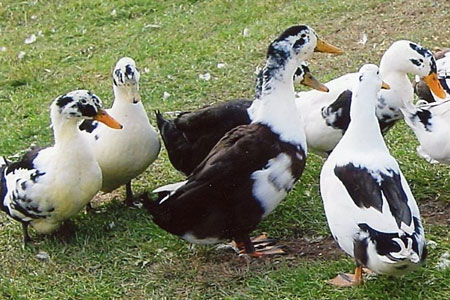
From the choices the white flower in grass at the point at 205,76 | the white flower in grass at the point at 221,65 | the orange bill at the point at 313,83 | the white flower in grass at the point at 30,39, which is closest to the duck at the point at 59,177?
the orange bill at the point at 313,83

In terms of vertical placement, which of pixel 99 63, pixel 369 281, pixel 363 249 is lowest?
pixel 99 63

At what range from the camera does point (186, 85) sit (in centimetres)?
812

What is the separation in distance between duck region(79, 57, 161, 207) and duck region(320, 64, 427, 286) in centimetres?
150

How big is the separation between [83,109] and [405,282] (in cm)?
226

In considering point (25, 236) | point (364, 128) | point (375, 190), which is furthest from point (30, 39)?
point (375, 190)

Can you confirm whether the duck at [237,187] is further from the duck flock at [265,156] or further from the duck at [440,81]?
the duck at [440,81]

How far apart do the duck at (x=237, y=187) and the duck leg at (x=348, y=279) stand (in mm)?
580

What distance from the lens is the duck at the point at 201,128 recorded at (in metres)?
5.39

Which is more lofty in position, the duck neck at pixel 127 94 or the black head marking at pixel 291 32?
the black head marking at pixel 291 32

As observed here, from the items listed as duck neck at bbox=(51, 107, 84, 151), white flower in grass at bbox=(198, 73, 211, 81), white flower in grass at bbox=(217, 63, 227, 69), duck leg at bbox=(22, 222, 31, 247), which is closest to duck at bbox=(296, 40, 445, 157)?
duck neck at bbox=(51, 107, 84, 151)

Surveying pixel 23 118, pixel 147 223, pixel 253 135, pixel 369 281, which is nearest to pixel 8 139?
pixel 23 118

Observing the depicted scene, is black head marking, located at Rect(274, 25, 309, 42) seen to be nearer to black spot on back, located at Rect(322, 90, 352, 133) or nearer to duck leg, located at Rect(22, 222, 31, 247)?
black spot on back, located at Rect(322, 90, 352, 133)

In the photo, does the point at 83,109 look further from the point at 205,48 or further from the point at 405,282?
the point at 205,48

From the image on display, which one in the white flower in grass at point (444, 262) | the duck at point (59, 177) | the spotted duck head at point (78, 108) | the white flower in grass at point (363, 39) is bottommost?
the white flower in grass at point (363, 39)
